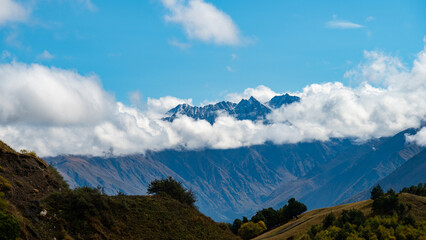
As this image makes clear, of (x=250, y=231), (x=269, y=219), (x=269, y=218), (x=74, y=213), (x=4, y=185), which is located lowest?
(x=250, y=231)

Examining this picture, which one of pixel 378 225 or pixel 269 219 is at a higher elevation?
pixel 269 219

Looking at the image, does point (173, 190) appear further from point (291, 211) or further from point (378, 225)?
point (291, 211)

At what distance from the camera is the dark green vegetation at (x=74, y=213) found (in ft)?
125

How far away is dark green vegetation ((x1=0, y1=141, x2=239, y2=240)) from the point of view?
3816cm

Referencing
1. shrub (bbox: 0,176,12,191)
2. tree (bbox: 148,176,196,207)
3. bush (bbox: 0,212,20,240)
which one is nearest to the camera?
bush (bbox: 0,212,20,240)

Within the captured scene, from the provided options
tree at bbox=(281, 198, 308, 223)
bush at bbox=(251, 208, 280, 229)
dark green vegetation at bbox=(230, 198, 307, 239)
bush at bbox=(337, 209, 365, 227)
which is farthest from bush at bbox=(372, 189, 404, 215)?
bush at bbox=(251, 208, 280, 229)

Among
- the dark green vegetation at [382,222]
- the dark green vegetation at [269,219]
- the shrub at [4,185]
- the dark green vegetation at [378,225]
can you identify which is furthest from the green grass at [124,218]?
the dark green vegetation at [269,219]

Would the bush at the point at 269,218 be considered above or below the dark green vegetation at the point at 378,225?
above

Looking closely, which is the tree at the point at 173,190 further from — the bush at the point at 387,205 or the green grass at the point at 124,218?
the bush at the point at 387,205

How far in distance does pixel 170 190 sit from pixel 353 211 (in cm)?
3578

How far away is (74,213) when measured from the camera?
4516 cm

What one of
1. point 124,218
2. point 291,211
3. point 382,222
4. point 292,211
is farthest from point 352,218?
point 291,211

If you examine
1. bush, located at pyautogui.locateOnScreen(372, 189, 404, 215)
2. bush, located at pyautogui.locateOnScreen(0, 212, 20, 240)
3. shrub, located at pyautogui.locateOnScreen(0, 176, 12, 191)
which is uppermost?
shrub, located at pyautogui.locateOnScreen(0, 176, 12, 191)

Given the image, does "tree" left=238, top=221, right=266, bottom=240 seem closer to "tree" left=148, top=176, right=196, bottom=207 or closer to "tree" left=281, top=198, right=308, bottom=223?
"tree" left=281, top=198, right=308, bottom=223
